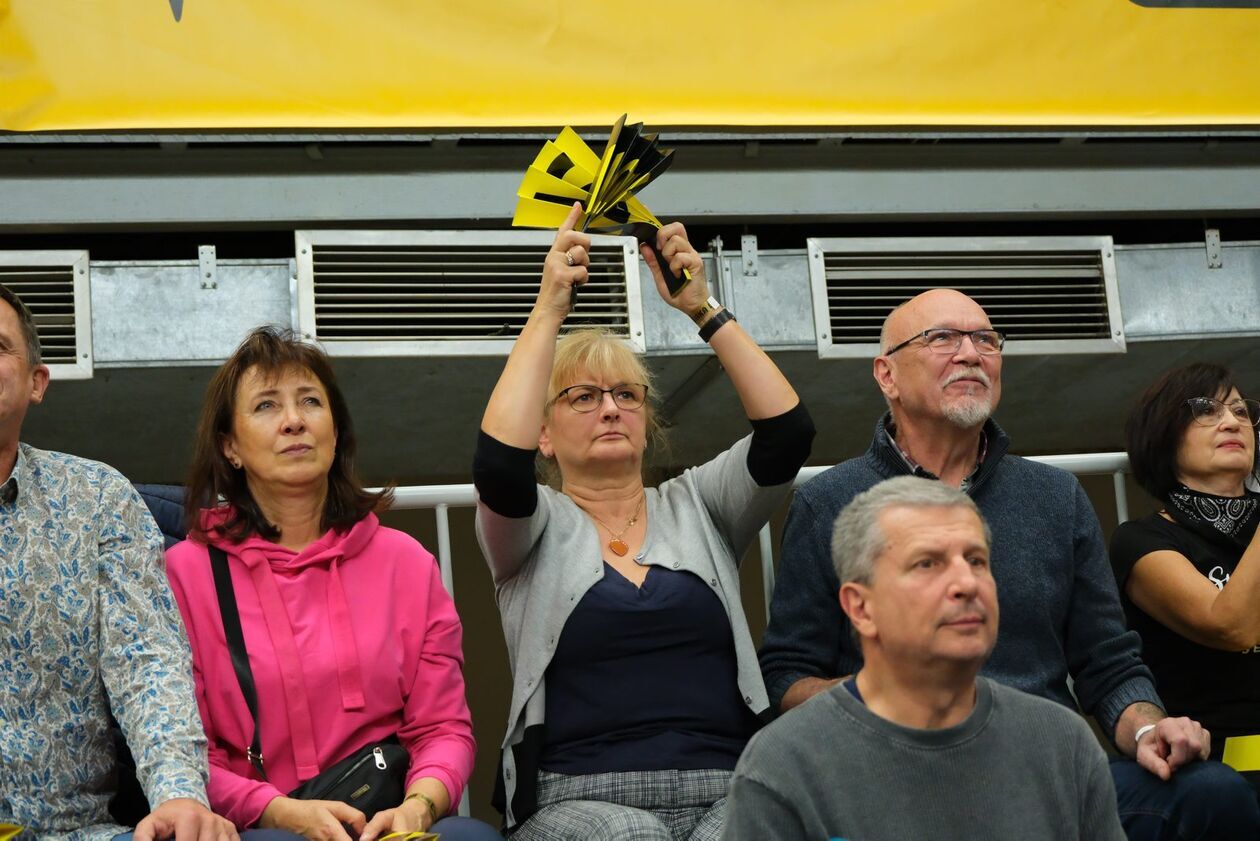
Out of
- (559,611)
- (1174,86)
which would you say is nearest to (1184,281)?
(1174,86)

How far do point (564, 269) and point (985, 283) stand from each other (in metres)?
2.30

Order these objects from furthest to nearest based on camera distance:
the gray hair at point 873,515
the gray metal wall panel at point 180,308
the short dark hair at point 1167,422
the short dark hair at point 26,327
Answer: the gray metal wall panel at point 180,308 → the short dark hair at point 1167,422 → the short dark hair at point 26,327 → the gray hair at point 873,515

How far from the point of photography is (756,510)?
2695 mm

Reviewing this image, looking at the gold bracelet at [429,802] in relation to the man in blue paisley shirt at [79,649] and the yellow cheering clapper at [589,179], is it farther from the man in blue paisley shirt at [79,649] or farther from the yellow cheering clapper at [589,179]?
the yellow cheering clapper at [589,179]

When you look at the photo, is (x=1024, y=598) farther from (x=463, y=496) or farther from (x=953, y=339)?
(x=463, y=496)

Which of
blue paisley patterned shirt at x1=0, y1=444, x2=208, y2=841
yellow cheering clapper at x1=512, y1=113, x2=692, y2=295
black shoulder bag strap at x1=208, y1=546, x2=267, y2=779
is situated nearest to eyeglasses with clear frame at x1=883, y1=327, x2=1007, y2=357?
yellow cheering clapper at x1=512, y1=113, x2=692, y2=295

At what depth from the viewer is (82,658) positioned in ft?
7.44

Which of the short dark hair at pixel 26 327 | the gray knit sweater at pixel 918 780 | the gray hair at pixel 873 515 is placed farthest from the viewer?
the short dark hair at pixel 26 327

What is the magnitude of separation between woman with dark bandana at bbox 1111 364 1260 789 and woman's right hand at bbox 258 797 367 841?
1.46 meters

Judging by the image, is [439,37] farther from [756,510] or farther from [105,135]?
[756,510]

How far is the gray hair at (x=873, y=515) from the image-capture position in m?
1.94

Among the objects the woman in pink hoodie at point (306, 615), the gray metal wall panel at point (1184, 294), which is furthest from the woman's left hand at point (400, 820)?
the gray metal wall panel at point (1184, 294)

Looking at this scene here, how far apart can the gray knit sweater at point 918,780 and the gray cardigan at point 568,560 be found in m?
0.69

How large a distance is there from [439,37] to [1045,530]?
6.47ft
